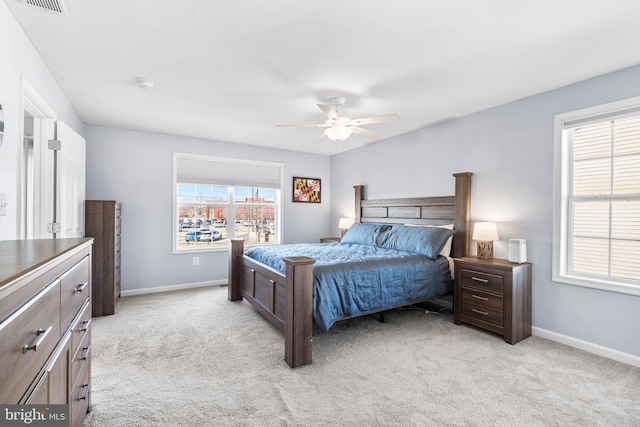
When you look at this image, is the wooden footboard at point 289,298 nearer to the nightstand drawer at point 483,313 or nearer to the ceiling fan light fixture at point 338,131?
the ceiling fan light fixture at point 338,131

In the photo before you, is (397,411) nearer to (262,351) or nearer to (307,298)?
(307,298)

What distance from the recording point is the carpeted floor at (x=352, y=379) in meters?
1.86

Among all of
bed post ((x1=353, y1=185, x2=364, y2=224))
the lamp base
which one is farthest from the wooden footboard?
bed post ((x1=353, y1=185, x2=364, y2=224))

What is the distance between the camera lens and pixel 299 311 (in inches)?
96.0

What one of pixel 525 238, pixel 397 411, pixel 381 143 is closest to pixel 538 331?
pixel 525 238

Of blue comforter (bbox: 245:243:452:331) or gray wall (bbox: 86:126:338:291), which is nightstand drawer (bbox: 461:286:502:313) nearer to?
blue comforter (bbox: 245:243:452:331)

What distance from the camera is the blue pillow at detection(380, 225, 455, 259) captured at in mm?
3623

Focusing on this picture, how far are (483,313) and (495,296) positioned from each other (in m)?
0.24

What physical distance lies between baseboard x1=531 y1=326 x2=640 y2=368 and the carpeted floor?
0.24ft


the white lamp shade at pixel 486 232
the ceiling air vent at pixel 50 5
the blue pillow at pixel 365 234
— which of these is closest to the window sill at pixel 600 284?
the white lamp shade at pixel 486 232

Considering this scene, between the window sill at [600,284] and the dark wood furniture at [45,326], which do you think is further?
the window sill at [600,284]

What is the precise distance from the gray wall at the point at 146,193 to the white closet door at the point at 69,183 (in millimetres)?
942

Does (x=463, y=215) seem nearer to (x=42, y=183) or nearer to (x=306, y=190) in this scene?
(x=306, y=190)

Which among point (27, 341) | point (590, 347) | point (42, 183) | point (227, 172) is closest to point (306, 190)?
point (227, 172)
